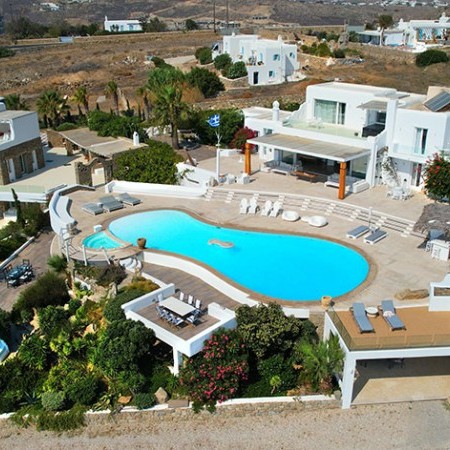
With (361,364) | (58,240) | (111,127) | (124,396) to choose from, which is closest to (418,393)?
(361,364)

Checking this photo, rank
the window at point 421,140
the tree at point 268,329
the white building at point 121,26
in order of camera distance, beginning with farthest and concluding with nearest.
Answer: the white building at point 121,26 < the window at point 421,140 < the tree at point 268,329

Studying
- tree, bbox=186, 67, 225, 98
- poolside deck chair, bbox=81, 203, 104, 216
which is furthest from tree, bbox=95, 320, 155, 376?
tree, bbox=186, 67, 225, 98

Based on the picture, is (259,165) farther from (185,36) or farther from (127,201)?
(185,36)

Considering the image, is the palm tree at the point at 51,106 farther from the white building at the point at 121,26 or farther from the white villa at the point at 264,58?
the white building at the point at 121,26

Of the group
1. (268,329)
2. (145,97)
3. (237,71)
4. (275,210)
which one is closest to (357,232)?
(275,210)

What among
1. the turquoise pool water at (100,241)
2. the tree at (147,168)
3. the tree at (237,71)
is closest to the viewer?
the turquoise pool water at (100,241)

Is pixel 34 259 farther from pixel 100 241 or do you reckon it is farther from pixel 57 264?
pixel 100 241

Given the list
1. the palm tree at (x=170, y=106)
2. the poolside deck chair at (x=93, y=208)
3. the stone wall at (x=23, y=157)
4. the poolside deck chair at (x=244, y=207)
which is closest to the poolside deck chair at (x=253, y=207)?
the poolside deck chair at (x=244, y=207)
